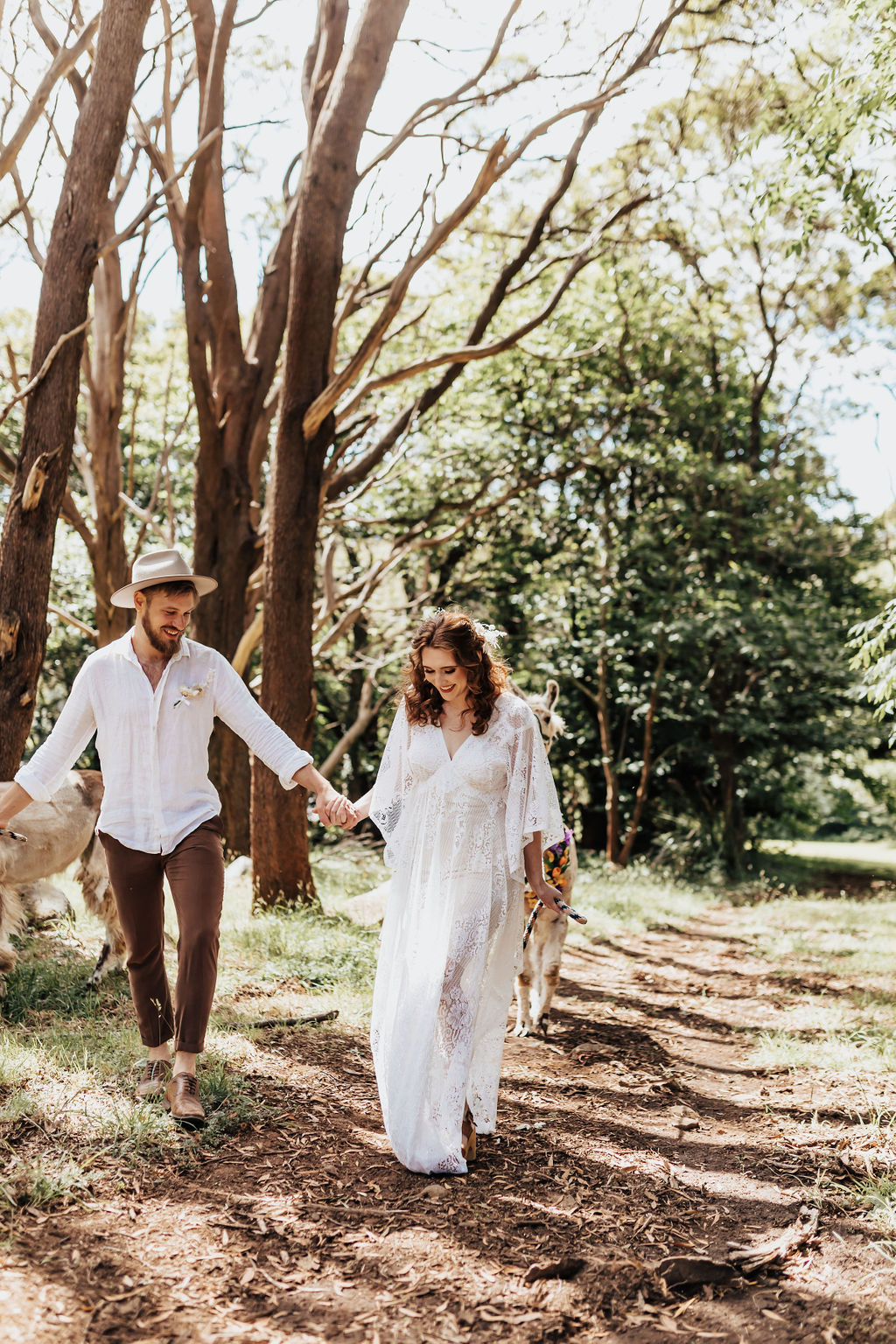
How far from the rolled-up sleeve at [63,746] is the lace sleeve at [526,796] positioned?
181cm

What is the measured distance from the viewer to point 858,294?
57.9 ft

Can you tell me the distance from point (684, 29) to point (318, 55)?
5.34 metres

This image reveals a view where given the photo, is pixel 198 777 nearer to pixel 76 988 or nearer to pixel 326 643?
pixel 76 988

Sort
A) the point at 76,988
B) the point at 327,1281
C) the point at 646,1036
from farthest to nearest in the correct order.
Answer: the point at 646,1036 < the point at 76,988 < the point at 327,1281

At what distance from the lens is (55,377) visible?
22.4 feet

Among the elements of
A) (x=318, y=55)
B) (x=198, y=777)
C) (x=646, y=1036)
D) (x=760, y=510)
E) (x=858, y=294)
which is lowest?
(x=646, y=1036)

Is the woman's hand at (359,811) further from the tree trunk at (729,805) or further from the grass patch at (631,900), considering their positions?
the tree trunk at (729,805)

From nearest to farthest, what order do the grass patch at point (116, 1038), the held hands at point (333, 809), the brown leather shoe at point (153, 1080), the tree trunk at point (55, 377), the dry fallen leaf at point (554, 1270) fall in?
the dry fallen leaf at point (554, 1270) → the grass patch at point (116, 1038) → the brown leather shoe at point (153, 1080) → the held hands at point (333, 809) → the tree trunk at point (55, 377)

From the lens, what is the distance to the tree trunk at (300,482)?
28.0 feet

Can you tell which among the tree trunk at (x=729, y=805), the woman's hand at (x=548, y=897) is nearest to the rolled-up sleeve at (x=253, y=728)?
the woman's hand at (x=548, y=897)

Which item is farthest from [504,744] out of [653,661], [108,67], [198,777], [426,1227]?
[653,661]

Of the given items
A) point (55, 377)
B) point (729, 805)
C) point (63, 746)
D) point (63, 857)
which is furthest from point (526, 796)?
point (729, 805)

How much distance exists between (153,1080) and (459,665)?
2.21 meters

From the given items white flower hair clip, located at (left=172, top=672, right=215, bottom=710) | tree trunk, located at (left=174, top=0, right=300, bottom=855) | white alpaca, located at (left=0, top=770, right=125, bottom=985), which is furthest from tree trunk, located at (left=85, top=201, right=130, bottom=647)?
white flower hair clip, located at (left=172, top=672, right=215, bottom=710)
